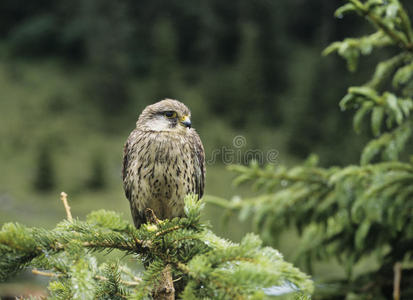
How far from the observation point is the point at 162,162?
261cm

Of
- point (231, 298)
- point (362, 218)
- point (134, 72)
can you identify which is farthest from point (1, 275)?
point (134, 72)

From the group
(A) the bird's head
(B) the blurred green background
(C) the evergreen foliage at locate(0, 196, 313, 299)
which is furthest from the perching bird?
(B) the blurred green background

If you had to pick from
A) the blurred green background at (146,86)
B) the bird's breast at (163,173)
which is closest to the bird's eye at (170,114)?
the bird's breast at (163,173)

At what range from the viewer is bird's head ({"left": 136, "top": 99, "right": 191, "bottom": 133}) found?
111 inches

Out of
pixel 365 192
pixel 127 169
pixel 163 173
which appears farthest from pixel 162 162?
pixel 365 192

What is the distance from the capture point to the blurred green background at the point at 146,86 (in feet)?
67.2

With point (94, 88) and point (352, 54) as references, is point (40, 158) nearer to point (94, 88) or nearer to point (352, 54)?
point (94, 88)

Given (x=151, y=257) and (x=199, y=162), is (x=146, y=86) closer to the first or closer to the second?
(x=199, y=162)

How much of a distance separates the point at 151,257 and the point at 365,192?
150 centimetres

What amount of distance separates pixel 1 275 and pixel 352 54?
2270 millimetres

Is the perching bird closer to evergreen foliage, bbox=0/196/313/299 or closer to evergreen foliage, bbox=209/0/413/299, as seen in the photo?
evergreen foliage, bbox=209/0/413/299

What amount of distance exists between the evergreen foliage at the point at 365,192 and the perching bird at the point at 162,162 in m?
0.44

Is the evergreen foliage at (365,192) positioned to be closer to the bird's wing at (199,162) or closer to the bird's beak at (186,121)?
the bird's wing at (199,162)

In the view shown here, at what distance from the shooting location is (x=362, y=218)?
2668 millimetres
